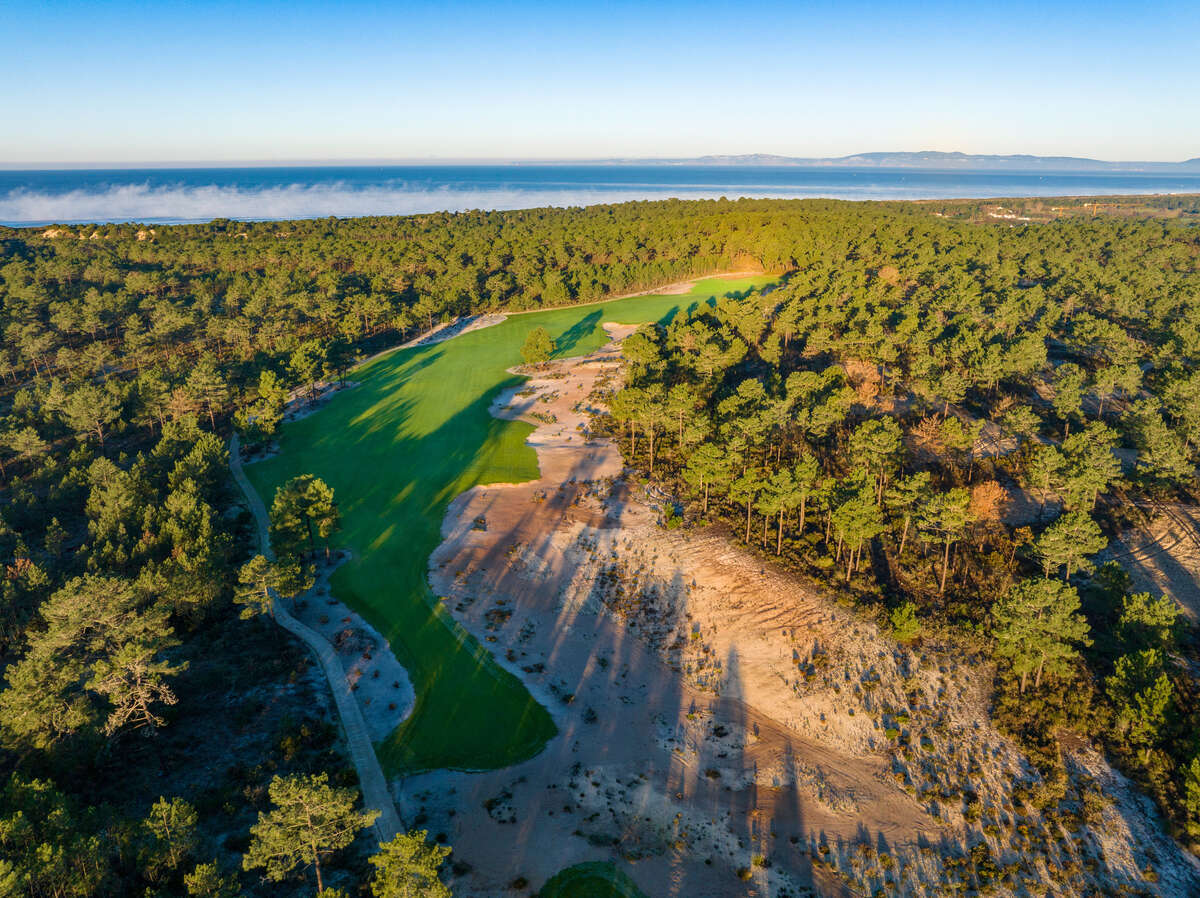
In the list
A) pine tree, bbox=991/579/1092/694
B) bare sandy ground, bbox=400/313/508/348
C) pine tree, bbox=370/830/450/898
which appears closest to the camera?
pine tree, bbox=370/830/450/898

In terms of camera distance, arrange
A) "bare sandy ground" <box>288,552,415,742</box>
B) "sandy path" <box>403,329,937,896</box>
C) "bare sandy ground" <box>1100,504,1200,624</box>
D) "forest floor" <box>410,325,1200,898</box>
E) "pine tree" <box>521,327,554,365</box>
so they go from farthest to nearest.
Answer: "pine tree" <box>521,327,554,365</box> → "bare sandy ground" <box>1100,504,1200,624</box> → "bare sandy ground" <box>288,552,415,742</box> → "sandy path" <box>403,329,937,896</box> → "forest floor" <box>410,325,1200,898</box>

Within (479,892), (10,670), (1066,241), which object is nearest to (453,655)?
(479,892)

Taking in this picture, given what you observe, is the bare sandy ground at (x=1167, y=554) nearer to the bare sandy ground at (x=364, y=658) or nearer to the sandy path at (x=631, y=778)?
the sandy path at (x=631, y=778)

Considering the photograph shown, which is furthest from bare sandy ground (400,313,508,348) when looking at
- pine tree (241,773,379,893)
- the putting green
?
pine tree (241,773,379,893)

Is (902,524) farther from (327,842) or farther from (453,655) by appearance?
(327,842)

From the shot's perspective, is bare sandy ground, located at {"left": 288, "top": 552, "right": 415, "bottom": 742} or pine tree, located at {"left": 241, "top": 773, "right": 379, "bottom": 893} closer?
pine tree, located at {"left": 241, "top": 773, "right": 379, "bottom": 893}

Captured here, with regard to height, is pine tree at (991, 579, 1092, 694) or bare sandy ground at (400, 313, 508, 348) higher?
bare sandy ground at (400, 313, 508, 348)

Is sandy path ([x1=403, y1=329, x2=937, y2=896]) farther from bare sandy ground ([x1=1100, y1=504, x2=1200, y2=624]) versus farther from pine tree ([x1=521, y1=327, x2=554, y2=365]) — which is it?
pine tree ([x1=521, y1=327, x2=554, y2=365])
